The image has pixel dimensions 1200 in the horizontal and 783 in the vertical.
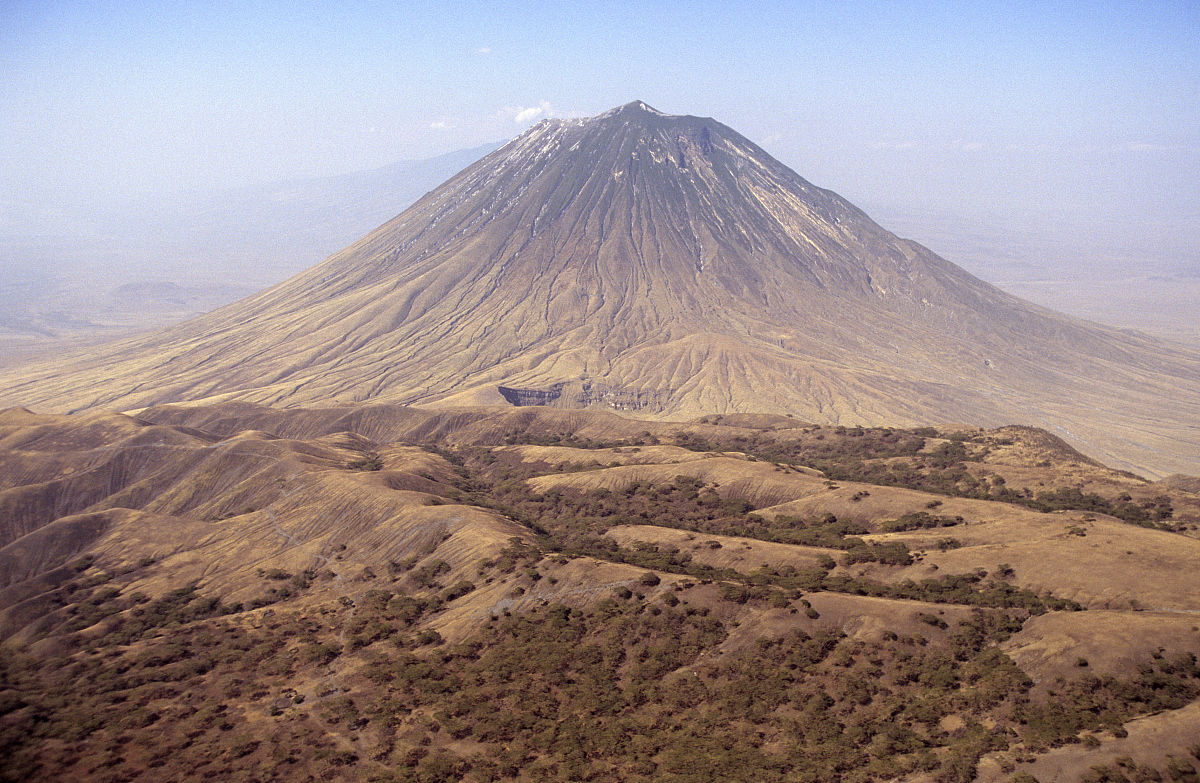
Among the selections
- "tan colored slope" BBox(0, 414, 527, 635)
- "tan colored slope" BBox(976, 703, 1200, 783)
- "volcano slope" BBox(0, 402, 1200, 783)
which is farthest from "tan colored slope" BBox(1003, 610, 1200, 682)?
"tan colored slope" BBox(0, 414, 527, 635)

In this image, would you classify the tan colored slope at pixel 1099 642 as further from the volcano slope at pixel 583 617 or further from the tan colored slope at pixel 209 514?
the tan colored slope at pixel 209 514

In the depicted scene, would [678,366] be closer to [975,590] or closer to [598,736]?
[975,590]

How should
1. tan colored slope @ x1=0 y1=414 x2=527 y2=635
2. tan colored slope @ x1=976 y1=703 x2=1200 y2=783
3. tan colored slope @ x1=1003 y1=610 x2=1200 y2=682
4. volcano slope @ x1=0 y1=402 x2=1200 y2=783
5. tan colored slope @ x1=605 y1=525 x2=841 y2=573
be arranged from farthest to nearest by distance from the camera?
tan colored slope @ x1=0 y1=414 x2=527 y2=635 → tan colored slope @ x1=605 y1=525 x2=841 y2=573 → tan colored slope @ x1=1003 y1=610 x2=1200 y2=682 → volcano slope @ x1=0 y1=402 x2=1200 y2=783 → tan colored slope @ x1=976 y1=703 x2=1200 y2=783

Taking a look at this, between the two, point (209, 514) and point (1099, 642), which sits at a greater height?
point (1099, 642)

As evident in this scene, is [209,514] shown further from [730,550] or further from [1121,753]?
[1121,753]

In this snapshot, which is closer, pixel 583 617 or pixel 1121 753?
pixel 1121 753

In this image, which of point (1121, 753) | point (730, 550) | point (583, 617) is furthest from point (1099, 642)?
point (583, 617)

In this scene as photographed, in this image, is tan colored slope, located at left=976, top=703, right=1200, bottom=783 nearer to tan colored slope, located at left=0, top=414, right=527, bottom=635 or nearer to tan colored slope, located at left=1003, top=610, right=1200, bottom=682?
tan colored slope, located at left=1003, top=610, right=1200, bottom=682

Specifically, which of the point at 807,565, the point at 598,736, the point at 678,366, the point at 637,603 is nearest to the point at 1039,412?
the point at 678,366
